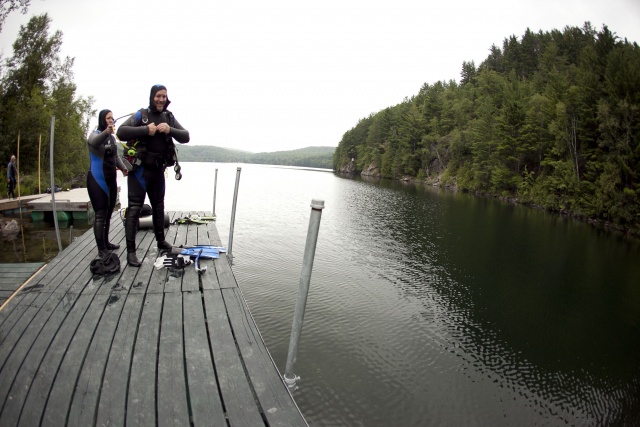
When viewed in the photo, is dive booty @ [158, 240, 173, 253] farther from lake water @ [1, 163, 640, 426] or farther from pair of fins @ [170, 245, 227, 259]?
lake water @ [1, 163, 640, 426]

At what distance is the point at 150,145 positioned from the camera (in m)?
5.23

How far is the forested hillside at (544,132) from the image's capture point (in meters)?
27.8

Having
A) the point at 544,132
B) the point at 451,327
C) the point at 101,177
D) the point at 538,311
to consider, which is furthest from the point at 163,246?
the point at 544,132

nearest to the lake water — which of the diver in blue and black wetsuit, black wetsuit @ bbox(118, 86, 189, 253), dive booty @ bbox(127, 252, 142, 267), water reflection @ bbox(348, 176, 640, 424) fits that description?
water reflection @ bbox(348, 176, 640, 424)

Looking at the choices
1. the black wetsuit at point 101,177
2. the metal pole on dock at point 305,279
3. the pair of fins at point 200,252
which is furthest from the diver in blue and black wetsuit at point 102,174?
the metal pole on dock at point 305,279

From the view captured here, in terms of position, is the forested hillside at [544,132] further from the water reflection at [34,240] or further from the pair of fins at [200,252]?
the water reflection at [34,240]

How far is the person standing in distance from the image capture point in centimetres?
507

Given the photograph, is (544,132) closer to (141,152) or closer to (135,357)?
(141,152)

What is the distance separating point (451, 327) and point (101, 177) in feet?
27.3

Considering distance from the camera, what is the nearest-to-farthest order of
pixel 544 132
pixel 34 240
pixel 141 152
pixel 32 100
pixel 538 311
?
pixel 141 152 < pixel 538 311 < pixel 34 240 < pixel 32 100 < pixel 544 132

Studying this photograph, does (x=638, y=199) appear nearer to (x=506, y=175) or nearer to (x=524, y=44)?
(x=506, y=175)

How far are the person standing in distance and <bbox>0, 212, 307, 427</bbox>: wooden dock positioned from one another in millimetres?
1167

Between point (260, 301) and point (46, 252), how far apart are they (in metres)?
7.43

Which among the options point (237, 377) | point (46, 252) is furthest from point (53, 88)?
point (237, 377)
